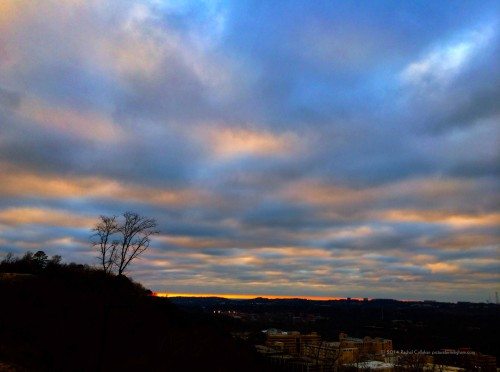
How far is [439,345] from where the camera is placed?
5074 inches

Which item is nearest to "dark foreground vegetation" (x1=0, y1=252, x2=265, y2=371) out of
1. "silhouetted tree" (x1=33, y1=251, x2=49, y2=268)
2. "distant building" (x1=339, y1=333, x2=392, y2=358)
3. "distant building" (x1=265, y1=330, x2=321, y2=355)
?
"silhouetted tree" (x1=33, y1=251, x2=49, y2=268)

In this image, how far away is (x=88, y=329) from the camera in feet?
115

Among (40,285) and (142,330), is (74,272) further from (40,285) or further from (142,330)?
(142,330)

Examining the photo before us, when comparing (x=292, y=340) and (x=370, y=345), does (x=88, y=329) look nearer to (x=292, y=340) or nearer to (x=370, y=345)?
(x=370, y=345)

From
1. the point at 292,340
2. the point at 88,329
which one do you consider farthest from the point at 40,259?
the point at 292,340

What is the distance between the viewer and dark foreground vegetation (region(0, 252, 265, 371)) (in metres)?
28.1

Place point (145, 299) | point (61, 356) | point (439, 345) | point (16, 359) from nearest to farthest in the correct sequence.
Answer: point (16, 359), point (61, 356), point (145, 299), point (439, 345)

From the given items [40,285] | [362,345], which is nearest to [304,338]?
[362,345]

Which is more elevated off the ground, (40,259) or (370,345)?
(40,259)

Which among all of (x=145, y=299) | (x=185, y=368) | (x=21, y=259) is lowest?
(x=185, y=368)

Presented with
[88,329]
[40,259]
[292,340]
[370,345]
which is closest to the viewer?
[88,329]

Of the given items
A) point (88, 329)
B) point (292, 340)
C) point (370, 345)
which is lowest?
point (292, 340)

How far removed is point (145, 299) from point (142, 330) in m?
14.6

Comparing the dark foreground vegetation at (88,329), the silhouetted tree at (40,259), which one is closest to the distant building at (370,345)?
the dark foreground vegetation at (88,329)
